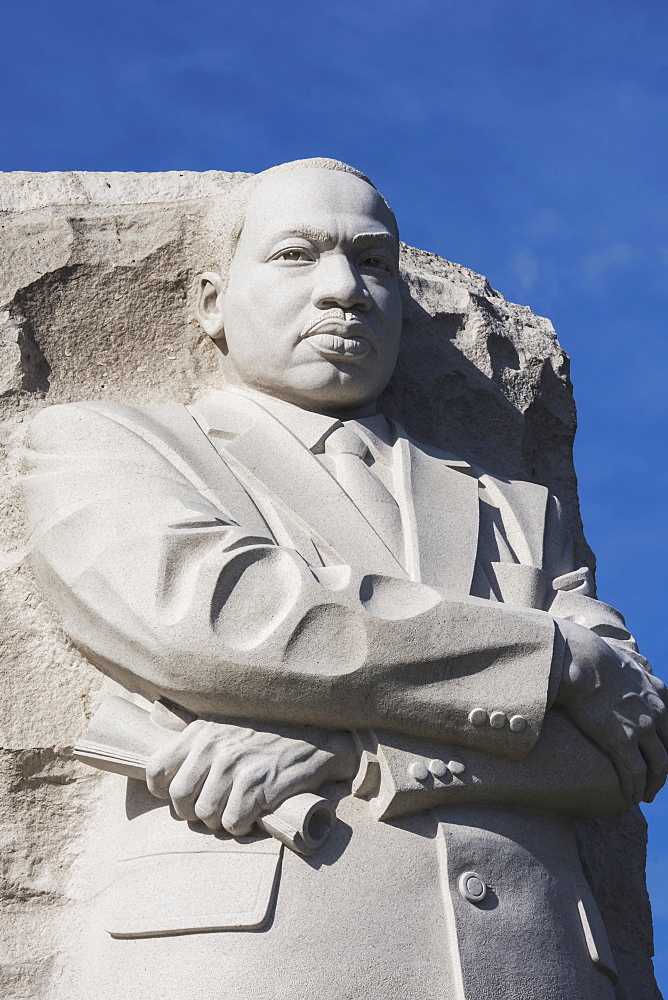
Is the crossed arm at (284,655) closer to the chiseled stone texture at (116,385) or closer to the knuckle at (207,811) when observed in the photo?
the knuckle at (207,811)

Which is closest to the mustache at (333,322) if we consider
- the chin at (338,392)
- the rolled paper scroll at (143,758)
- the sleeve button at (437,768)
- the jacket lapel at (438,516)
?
the chin at (338,392)

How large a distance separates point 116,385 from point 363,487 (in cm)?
120

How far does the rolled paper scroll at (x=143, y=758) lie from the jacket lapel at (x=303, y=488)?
0.75 metres

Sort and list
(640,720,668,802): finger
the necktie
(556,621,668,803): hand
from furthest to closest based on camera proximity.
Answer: the necktie
(640,720,668,802): finger
(556,621,668,803): hand

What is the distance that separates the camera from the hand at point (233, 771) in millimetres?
4289

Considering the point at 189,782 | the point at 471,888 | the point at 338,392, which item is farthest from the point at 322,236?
the point at 471,888

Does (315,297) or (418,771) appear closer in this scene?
(418,771)

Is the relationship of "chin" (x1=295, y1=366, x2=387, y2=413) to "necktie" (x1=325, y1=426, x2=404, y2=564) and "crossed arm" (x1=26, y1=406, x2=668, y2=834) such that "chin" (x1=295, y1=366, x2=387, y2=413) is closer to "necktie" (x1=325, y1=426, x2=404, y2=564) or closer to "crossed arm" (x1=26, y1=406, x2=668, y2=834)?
"necktie" (x1=325, y1=426, x2=404, y2=564)

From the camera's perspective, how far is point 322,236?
215 inches

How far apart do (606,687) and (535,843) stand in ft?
1.62

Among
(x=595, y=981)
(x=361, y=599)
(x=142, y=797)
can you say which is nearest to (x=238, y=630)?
(x=361, y=599)

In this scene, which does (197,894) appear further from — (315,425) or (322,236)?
(322,236)

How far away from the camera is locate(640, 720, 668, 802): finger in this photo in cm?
476

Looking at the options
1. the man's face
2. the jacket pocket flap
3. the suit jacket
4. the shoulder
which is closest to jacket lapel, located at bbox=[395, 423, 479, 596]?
the suit jacket
